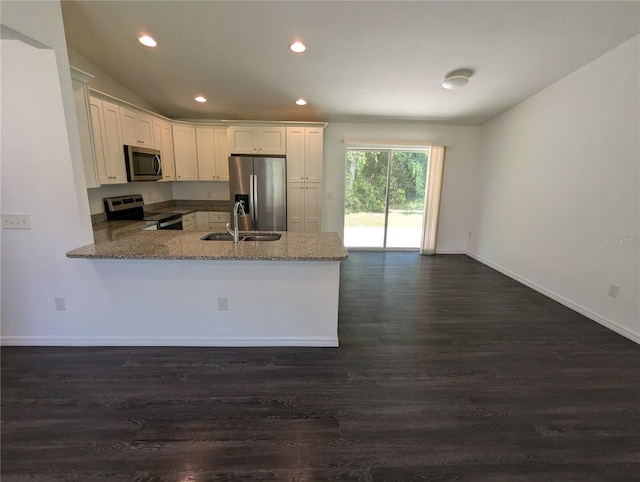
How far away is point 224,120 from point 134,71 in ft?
4.73

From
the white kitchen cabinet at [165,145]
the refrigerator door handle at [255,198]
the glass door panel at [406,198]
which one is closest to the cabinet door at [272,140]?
the refrigerator door handle at [255,198]

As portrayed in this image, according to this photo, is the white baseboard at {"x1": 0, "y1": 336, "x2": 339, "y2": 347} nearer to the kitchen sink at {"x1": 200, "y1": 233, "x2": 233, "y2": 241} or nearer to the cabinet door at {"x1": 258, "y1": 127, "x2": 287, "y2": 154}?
the kitchen sink at {"x1": 200, "y1": 233, "x2": 233, "y2": 241}

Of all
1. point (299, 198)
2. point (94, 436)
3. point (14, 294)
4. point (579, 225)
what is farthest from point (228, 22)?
point (579, 225)

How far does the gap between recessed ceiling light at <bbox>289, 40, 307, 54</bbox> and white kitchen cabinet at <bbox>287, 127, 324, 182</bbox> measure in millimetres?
1641

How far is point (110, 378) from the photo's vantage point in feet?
6.49

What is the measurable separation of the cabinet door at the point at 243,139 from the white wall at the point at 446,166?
132 cm

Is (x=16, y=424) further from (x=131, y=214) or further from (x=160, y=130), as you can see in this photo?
(x=160, y=130)

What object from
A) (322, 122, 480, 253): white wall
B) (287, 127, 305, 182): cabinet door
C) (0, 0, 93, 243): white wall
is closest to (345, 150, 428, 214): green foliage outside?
(322, 122, 480, 253): white wall

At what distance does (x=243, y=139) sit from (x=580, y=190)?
4628mm

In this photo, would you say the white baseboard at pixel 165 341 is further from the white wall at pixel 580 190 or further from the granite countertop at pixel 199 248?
the white wall at pixel 580 190

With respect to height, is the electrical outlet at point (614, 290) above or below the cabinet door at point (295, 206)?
below

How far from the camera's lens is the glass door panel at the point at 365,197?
5.32m

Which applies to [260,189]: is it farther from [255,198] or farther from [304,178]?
[304,178]

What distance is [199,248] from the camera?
2273 millimetres
